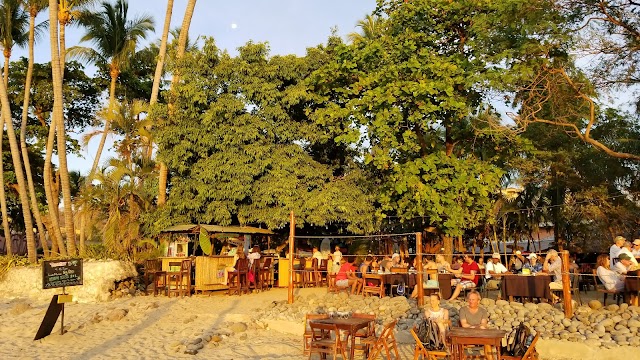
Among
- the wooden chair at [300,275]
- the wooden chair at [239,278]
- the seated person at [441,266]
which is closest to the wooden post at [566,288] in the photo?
the seated person at [441,266]

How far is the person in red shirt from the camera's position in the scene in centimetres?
1150

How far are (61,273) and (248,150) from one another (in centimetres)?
643

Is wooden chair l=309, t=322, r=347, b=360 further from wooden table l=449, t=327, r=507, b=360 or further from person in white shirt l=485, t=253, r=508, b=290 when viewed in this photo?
person in white shirt l=485, t=253, r=508, b=290

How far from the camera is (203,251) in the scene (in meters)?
15.6

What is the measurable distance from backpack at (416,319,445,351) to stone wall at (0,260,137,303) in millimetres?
10358

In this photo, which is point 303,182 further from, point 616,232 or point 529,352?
point 616,232

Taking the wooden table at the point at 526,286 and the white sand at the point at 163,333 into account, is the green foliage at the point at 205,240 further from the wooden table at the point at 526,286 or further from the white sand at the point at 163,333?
the wooden table at the point at 526,286

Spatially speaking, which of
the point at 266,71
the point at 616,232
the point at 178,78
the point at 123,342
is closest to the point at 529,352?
the point at 123,342

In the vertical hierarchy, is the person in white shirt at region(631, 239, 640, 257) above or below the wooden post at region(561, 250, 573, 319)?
above

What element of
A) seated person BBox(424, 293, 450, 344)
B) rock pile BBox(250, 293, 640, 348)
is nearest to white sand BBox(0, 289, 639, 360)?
rock pile BBox(250, 293, 640, 348)

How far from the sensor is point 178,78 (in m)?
18.2

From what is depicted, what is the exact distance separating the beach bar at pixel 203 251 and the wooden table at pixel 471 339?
360 inches

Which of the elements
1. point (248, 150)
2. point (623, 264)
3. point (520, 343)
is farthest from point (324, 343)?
point (248, 150)

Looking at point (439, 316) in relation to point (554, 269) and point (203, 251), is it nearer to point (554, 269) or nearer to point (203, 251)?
point (554, 269)
